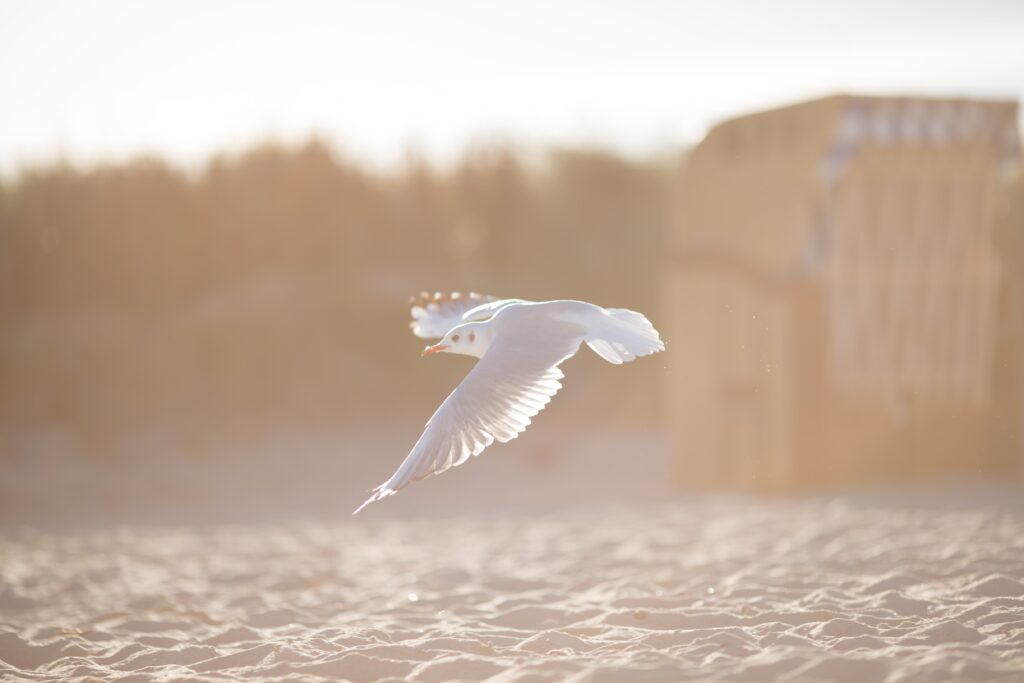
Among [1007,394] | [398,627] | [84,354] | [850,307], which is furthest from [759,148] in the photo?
[84,354]

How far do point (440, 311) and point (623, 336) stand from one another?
1.05 m

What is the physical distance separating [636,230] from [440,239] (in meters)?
2.55

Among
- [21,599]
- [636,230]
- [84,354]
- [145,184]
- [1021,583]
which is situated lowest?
[1021,583]

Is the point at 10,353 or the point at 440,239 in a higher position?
the point at 440,239

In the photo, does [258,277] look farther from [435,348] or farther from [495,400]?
[495,400]

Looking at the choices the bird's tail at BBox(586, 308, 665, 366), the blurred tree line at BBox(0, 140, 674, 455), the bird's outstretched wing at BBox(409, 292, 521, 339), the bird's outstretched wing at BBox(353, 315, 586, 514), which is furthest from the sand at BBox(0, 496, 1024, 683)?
the blurred tree line at BBox(0, 140, 674, 455)

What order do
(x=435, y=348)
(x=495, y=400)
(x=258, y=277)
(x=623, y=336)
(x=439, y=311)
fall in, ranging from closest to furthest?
(x=495, y=400), (x=435, y=348), (x=623, y=336), (x=439, y=311), (x=258, y=277)

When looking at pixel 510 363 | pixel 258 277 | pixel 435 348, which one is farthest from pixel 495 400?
pixel 258 277

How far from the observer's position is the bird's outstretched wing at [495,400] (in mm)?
3822

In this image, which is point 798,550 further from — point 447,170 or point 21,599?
point 447,170

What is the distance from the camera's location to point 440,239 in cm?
1373

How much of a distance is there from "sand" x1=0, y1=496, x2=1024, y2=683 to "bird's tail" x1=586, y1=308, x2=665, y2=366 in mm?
963

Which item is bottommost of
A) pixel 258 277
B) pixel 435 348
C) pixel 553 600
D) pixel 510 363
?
pixel 553 600

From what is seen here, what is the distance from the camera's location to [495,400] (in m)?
4.03
